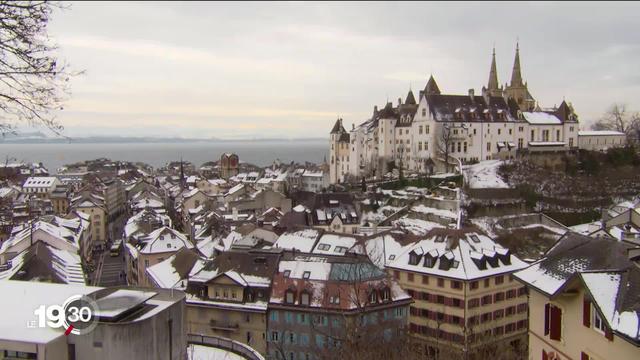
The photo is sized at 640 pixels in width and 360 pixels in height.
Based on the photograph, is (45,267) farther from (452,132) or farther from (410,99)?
(410,99)

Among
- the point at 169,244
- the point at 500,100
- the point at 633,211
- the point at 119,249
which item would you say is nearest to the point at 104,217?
the point at 119,249

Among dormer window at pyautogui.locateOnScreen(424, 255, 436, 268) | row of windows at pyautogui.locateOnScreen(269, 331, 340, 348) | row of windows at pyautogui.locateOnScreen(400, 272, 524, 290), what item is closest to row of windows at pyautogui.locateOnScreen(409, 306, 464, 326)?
row of windows at pyautogui.locateOnScreen(400, 272, 524, 290)

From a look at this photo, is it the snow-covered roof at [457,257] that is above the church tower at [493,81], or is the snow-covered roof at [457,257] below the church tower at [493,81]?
below

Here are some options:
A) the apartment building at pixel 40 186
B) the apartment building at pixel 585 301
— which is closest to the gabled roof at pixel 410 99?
the apartment building at pixel 40 186

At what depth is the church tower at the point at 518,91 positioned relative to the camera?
3189 inches

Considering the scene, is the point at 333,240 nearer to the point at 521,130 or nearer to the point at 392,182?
the point at 392,182

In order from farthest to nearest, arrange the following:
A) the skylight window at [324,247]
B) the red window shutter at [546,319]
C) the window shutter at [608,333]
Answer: the skylight window at [324,247] → the red window shutter at [546,319] → the window shutter at [608,333]

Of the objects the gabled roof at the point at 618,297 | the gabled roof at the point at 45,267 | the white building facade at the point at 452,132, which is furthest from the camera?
the white building facade at the point at 452,132

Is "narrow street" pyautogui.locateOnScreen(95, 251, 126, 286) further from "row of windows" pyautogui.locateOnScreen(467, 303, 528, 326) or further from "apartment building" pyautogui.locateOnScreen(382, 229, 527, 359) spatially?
"row of windows" pyautogui.locateOnScreen(467, 303, 528, 326)

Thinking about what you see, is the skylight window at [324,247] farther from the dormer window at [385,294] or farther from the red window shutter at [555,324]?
the red window shutter at [555,324]

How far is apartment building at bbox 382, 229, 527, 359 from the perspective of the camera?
31734mm

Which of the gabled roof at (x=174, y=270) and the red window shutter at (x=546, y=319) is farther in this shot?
the gabled roof at (x=174, y=270)

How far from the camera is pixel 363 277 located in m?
29.6

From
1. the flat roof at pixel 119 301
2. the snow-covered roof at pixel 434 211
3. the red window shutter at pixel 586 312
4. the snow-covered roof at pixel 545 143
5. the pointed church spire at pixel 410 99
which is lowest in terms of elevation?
the snow-covered roof at pixel 434 211
